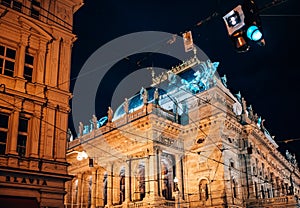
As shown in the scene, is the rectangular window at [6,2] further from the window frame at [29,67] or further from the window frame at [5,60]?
the window frame at [29,67]

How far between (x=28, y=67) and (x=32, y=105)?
246 cm

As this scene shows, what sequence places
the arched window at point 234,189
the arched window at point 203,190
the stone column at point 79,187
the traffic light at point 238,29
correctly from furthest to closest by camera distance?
the stone column at point 79,187 < the arched window at point 234,189 < the arched window at point 203,190 < the traffic light at point 238,29

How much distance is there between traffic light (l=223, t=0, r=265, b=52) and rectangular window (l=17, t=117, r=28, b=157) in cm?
1378

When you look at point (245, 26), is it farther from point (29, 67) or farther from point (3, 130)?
point (29, 67)

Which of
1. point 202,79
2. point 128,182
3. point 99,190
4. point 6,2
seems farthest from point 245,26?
point 99,190

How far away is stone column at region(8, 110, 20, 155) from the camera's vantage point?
694 inches

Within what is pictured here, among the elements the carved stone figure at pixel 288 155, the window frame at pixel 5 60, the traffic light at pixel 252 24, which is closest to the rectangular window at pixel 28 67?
the window frame at pixel 5 60

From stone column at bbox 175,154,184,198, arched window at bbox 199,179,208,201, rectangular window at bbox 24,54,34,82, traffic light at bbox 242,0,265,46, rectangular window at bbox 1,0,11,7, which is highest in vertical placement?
rectangular window at bbox 1,0,11,7

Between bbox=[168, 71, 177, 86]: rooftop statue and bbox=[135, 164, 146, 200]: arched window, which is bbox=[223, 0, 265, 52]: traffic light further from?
bbox=[168, 71, 177, 86]: rooftop statue

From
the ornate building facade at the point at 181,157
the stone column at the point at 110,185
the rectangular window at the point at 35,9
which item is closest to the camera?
the rectangular window at the point at 35,9

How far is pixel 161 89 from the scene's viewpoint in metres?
49.8

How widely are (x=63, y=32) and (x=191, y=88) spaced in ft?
83.5

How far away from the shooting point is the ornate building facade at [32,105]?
684 inches

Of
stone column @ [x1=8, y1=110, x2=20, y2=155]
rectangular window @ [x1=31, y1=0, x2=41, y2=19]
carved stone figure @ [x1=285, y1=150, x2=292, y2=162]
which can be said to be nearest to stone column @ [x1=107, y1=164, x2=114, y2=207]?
stone column @ [x1=8, y1=110, x2=20, y2=155]
